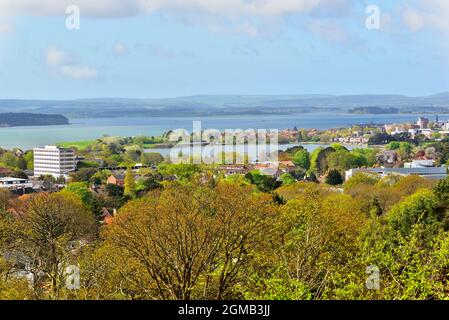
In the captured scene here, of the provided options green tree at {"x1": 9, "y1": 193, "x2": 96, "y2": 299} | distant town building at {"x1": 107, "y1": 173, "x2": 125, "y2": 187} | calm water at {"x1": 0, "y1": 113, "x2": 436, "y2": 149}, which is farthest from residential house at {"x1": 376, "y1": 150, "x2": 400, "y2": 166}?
green tree at {"x1": 9, "y1": 193, "x2": 96, "y2": 299}

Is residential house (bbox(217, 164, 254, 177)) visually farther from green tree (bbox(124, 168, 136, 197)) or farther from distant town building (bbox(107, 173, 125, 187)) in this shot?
green tree (bbox(124, 168, 136, 197))

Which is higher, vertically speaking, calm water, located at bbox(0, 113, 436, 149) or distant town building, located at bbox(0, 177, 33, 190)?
calm water, located at bbox(0, 113, 436, 149)

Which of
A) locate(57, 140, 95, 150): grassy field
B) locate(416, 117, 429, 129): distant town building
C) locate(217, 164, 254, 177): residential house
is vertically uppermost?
locate(416, 117, 429, 129): distant town building

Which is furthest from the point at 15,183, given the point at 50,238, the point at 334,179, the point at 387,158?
the point at 387,158

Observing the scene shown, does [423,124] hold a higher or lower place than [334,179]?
higher

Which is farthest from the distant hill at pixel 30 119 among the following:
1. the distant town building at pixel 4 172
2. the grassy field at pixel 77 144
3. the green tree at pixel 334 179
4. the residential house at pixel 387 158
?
the green tree at pixel 334 179

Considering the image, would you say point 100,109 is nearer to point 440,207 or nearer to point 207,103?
point 207,103

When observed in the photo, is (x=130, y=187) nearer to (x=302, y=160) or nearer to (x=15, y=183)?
(x=15, y=183)
